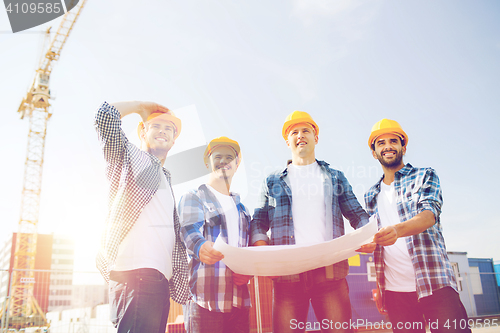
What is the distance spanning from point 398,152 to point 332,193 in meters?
0.80

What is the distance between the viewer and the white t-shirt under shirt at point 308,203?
265cm

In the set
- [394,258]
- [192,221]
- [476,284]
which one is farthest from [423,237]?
[476,284]

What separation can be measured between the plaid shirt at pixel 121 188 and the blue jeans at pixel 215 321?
127 mm

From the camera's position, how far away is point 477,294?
14648 millimetres

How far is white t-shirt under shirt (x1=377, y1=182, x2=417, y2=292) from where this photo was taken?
8.79 feet

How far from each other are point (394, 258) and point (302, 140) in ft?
4.21

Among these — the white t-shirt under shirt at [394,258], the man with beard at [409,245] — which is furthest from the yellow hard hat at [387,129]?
the white t-shirt under shirt at [394,258]

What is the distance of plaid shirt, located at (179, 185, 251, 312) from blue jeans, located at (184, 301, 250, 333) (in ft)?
0.15

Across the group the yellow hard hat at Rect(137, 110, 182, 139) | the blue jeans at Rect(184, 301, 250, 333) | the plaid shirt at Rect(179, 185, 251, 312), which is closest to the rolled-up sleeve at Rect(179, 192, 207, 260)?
the plaid shirt at Rect(179, 185, 251, 312)

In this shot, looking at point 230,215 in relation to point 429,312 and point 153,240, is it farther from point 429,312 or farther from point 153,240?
point 429,312

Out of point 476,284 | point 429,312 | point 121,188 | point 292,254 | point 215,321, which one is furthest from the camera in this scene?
point 476,284

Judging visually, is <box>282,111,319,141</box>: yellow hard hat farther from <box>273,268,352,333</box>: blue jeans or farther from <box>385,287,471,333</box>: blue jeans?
<box>385,287,471,333</box>: blue jeans

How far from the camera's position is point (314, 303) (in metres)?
2.52

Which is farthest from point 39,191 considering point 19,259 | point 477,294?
point 477,294
